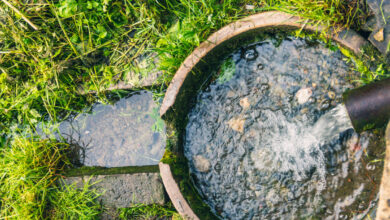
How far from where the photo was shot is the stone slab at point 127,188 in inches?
90.3

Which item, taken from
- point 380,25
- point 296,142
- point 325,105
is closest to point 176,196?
point 296,142

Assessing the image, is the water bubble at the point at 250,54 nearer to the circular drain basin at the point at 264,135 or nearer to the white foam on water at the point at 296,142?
the circular drain basin at the point at 264,135

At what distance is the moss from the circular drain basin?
32 cm

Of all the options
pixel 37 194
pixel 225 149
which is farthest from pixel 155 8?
pixel 37 194

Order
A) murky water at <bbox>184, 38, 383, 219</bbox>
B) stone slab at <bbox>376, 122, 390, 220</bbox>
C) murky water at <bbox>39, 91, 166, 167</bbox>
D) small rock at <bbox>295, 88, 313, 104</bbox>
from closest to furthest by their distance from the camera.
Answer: stone slab at <bbox>376, 122, 390, 220</bbox> < murky water at <bbox>184, 38, 383, 219</bbox> < small rock at <bbox>295, 88, 313, 104</bbox> < murky water at <bbox>39, 91, 166, 167</bbox>

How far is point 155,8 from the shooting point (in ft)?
7.31

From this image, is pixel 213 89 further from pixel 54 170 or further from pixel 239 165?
pixel 54 170

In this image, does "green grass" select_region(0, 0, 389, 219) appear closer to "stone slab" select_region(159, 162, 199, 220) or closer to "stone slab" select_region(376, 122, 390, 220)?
"stone slab" select_region(159, 162, 199, 220)

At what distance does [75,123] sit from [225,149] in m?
1.44

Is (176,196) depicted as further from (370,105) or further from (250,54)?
(370,105)

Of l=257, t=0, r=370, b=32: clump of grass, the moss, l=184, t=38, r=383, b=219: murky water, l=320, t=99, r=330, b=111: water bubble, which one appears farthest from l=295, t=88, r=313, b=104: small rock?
the moss

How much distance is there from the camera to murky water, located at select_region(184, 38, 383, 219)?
2018 mm

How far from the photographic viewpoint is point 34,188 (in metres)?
2.35

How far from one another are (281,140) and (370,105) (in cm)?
70
